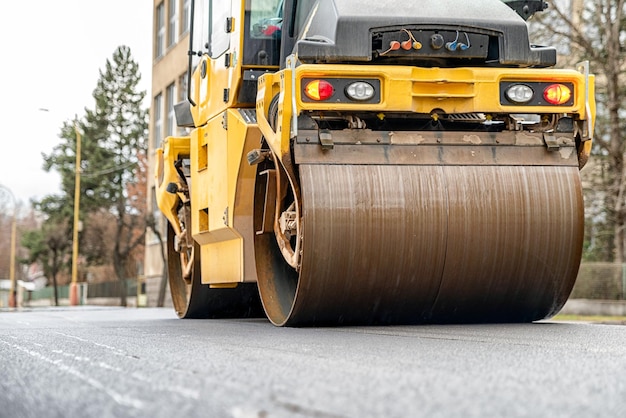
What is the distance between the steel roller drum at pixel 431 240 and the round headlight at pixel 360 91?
0.45 meters

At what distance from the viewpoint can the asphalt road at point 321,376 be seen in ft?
10.6

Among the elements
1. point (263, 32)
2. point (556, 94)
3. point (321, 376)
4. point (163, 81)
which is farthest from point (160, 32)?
point (321, 376)

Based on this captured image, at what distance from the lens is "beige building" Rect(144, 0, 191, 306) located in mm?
36344

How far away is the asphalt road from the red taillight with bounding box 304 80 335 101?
1.64 meters

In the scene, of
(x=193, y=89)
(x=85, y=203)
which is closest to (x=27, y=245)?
(x=85, y=203)

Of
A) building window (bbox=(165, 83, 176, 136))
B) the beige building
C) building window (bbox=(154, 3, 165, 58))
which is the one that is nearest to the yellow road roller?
the beige building

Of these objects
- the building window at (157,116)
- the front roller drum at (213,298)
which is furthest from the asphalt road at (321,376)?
the building window at (157,116)

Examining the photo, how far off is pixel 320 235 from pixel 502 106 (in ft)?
4.92

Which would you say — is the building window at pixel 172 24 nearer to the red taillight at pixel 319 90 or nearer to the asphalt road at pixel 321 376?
the red taillight at pixel 319 90

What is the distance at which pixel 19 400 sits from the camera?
365 centimetres

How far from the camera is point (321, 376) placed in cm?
408

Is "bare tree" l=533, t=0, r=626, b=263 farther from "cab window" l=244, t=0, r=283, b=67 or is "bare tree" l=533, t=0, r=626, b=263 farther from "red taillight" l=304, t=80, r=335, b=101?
"red taillight" l=304, t=80, r=335, b=101

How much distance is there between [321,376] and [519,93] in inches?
164

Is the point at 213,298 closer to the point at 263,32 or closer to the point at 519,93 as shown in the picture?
the point at 263,32
